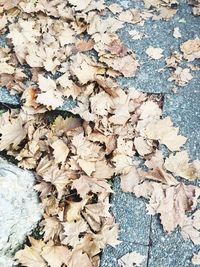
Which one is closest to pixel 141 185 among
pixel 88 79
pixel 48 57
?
pixel 88 79

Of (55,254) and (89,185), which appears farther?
(89,185)

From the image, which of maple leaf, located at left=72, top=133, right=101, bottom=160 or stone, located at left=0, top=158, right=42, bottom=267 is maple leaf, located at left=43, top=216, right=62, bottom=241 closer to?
stone, located at left=0, top=158, right=42, bottom=267

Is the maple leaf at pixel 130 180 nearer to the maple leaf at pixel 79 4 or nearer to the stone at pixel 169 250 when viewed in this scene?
the stone at pixel 169 250

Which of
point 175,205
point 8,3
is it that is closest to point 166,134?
point 175,205

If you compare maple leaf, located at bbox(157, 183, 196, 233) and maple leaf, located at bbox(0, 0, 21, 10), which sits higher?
maple leaf, located at bbox(0, 0, 21, 10)

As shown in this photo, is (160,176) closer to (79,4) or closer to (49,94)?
(49,94)

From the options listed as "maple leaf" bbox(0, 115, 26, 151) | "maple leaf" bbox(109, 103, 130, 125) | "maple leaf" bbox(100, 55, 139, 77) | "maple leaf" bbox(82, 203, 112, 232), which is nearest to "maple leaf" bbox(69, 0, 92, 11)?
"maple leaf" bbox(100, 55, 139, 77)

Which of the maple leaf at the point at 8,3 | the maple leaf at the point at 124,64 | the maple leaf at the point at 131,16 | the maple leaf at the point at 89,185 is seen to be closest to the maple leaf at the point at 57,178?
the maple leaf at the point at 89,185
